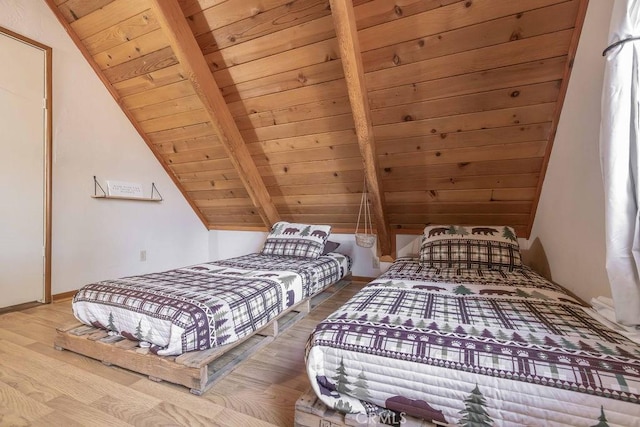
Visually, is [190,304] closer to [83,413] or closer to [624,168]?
[83,413]

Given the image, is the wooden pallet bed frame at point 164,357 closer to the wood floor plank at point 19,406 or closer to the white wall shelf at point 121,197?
the wood floor plank at point 19,406

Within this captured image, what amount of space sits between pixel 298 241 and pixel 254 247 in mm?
1296

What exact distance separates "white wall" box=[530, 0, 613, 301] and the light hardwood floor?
173 cm

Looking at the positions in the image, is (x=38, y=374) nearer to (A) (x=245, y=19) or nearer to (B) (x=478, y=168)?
(A) (x=245, y=19)

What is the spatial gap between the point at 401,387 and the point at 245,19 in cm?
244

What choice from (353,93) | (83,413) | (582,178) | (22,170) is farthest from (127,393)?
(582,178)

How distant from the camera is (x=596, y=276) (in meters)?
1.60

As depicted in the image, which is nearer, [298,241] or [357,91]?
[357,91]

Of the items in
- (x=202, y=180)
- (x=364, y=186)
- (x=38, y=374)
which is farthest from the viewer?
(x=202, y=180)

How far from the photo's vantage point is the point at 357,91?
1.98m

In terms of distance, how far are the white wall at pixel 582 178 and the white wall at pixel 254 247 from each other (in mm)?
1726

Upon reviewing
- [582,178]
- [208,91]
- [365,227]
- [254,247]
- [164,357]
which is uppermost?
[208,91]

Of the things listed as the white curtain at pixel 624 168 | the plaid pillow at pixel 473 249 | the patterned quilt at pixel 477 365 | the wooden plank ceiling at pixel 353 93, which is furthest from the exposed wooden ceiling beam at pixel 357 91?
the patterned quilt at pixel 477 365

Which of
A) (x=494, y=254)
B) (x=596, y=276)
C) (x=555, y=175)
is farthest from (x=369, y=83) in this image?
(x=596, y=276)
